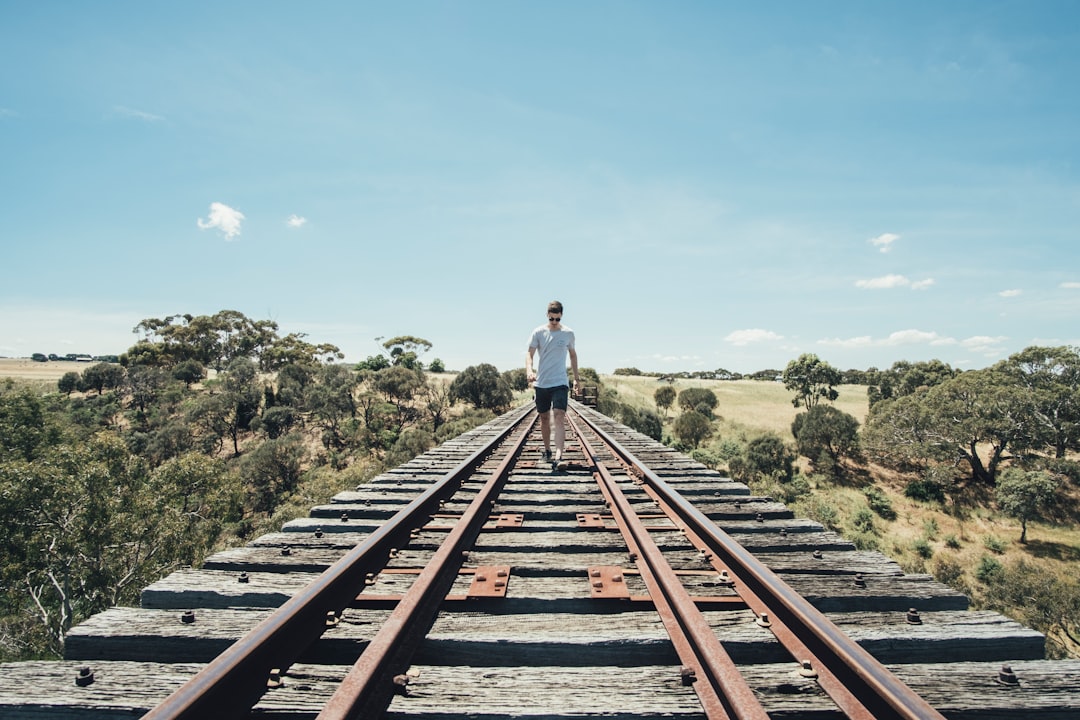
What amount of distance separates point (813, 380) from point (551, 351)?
65.9m

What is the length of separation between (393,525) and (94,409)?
63.5 m

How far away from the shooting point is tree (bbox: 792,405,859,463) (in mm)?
38250

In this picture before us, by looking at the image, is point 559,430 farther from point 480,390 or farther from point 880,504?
point 480,390

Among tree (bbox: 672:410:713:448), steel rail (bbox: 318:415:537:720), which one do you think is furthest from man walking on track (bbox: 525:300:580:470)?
tree (bbox: 672:410:713:448)

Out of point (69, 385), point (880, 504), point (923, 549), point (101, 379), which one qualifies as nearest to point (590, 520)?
point (923, 549)

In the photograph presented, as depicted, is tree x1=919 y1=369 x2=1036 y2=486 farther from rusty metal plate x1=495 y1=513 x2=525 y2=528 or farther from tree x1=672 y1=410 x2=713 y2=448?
rusty metal plate x1=495 y1=513 x2=525 y2=528

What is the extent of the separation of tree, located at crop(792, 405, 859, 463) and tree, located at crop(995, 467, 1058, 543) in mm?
9851

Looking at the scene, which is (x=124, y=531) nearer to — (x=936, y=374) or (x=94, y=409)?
(x=94, y=409)

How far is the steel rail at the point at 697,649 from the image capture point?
58.1 inches

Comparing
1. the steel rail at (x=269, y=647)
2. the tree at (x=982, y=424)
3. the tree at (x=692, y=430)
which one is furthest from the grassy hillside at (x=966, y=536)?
the steel rail at (x=269, y=647)

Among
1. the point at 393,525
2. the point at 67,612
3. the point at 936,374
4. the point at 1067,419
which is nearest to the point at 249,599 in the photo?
the point at 393,525

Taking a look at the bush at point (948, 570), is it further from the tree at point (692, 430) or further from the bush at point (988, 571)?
the tree at point (692, 430)

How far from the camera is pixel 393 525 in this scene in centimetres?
311

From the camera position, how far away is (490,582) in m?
2.50
